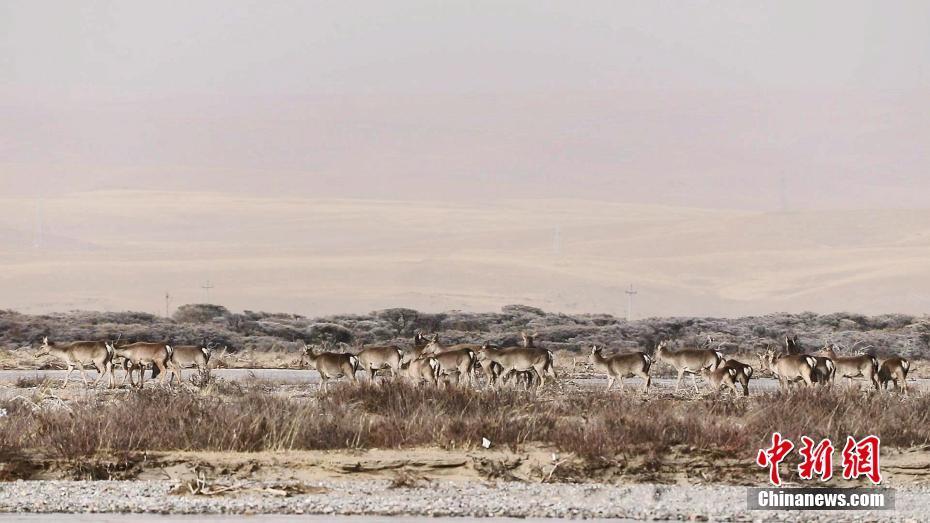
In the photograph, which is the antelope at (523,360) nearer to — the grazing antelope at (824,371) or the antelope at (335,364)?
the antelope at (335,364)

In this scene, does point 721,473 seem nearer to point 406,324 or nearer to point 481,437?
point 481,437

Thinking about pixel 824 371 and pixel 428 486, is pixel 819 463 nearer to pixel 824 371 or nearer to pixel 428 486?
pixel 428 486

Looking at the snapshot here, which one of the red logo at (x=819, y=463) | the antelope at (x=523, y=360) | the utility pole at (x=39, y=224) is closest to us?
the red logo at (x=819, y=463)

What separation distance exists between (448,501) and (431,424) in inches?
130

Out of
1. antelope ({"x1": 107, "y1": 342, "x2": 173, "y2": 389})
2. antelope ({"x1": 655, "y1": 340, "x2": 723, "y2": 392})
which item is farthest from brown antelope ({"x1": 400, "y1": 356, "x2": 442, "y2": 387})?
antelope ({"x1": 655, "y1": 340, "x2": 723, "y2": 392})

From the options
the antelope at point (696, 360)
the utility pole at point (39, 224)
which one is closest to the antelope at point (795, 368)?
the antelope at point (696, 360)

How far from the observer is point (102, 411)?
22.2 meters

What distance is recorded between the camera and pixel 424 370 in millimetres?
27766

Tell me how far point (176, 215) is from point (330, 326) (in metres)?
133

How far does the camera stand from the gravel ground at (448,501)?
17453mm

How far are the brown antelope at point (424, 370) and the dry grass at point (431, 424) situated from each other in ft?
10.8

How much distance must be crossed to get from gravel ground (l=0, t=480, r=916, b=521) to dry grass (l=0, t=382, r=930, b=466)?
1.36 metres

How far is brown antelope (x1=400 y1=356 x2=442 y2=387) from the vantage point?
27.4m

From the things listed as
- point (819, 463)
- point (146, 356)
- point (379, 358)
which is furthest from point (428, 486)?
point (146, 356)
